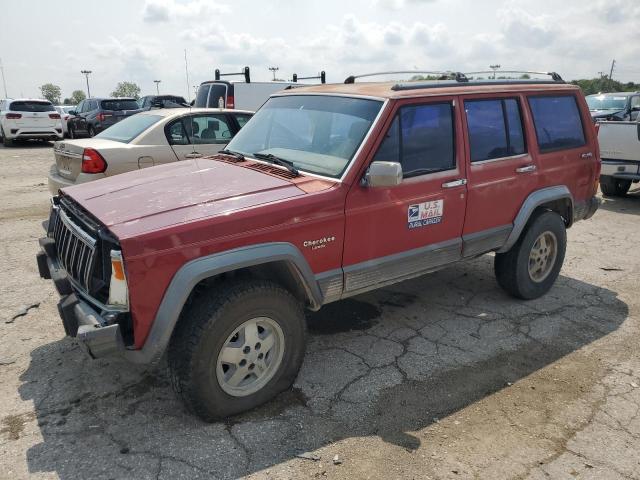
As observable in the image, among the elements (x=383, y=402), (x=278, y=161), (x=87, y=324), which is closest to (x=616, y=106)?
(x=278, y=161)

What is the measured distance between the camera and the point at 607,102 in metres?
16.0

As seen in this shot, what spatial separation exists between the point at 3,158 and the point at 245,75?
26.0 ft

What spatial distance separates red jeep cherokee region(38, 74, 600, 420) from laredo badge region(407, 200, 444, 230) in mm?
12

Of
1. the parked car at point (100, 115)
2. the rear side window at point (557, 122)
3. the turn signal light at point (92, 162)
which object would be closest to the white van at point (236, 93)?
the parked car at point (100, 115)

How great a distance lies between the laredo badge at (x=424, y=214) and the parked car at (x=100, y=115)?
1559 cm

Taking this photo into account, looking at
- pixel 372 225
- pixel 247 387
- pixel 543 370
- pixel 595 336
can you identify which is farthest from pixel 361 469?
pixel 595 336

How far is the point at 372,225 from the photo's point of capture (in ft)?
11.3

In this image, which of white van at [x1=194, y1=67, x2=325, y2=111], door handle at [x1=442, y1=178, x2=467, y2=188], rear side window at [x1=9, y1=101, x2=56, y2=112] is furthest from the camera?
rear side window at [x1=9, y1=101, x2=56, y2=112]

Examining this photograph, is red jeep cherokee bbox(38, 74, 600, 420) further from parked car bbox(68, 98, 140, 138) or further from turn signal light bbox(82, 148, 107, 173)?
parked car bbox(68, 98, 140, 138)

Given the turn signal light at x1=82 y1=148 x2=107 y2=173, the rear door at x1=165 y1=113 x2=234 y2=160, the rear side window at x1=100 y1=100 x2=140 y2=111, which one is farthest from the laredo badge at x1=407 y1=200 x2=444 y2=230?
the rear side window at x1=100 y1=100 x2=140 y2=111

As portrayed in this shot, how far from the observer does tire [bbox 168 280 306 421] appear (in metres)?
2.84

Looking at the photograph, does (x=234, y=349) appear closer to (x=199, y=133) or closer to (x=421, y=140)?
(x=421, y=140)

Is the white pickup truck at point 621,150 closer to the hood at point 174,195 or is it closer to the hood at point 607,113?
the hood at point 607,113

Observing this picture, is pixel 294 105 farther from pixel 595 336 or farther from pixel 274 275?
pixel 595 336
